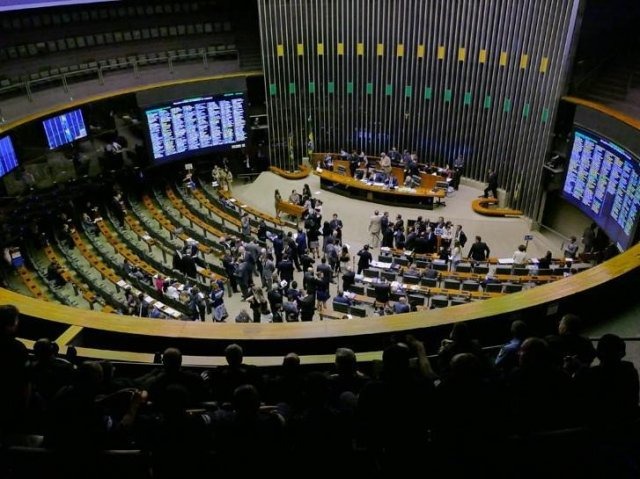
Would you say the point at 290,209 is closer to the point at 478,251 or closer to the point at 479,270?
the point at 478,251

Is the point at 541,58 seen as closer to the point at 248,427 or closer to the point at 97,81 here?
the point at 97,81

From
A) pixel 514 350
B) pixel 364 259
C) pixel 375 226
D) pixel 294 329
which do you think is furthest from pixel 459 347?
pixel 375 226

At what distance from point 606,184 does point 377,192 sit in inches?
238

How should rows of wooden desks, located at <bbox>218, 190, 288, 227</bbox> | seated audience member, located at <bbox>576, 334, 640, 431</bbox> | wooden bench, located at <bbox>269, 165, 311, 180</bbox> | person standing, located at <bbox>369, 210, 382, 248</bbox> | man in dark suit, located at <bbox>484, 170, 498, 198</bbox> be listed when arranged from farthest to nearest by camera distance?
wooden bench, located at <bbox>269, 165, 311, 180</bbox>, man in dark suit, located at <bbox>484, 170, 498, 198</bbox>, rows of wooden desks, located at <bbox>218, 190, 288, 227</bbox>, person standing, located at <bbox>369, 210, 382, 248</bbox>, seated audience member, located at <bbox>576, 334, 640, 431</bbox>

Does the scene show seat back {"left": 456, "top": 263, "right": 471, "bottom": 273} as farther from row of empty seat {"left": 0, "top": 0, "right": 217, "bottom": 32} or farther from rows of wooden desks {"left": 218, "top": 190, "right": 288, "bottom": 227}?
row of empty seat {"left": 0, "top": 0, "right": 217, "bottom": 32}

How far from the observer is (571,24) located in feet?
40.3

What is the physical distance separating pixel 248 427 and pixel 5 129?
10.7 meters

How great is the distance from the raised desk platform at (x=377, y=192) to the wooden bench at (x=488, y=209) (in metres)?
0.95

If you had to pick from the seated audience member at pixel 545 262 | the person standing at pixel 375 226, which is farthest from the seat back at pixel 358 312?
the person standing at pixel 375 226

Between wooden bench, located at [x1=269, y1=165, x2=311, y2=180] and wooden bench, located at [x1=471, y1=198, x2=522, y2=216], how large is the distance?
5.19 metres

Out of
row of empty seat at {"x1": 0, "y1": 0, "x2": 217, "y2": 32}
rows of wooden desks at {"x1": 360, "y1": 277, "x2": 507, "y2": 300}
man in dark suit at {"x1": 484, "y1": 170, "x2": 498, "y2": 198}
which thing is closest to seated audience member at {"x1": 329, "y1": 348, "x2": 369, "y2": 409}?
rows of wooden desks at {"x1": 360, "y1": 277, "x2": 507, "y2": 300}

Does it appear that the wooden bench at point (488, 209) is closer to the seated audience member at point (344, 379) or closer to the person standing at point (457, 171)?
the person standing at point (457, 171)

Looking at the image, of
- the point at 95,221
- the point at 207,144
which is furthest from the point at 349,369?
the point at 207,144

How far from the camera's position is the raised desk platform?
1513cm
